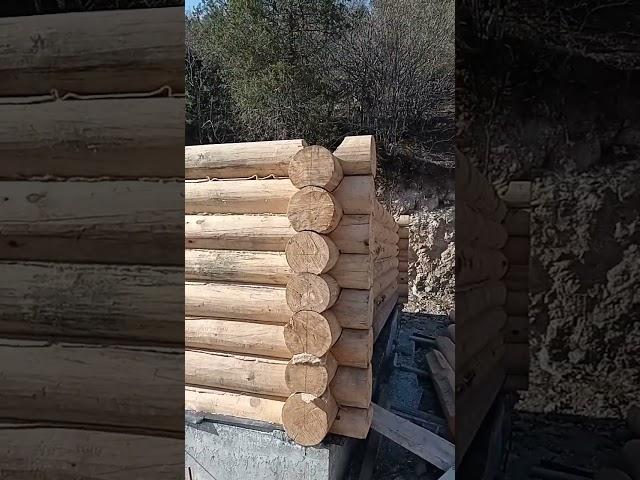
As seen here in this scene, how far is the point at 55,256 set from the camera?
3.39 ft

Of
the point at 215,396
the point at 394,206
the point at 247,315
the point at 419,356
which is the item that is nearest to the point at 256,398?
A: the point at 215,396

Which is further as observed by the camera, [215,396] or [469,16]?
[215,396]

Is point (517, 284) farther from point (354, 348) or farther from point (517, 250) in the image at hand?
point (354, 348)

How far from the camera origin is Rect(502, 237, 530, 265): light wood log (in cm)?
90

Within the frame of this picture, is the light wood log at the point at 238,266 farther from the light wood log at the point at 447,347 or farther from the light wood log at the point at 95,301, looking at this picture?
the light wood log at the point at 447,347

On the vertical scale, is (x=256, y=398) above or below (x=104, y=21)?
below

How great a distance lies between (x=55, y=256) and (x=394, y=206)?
11146mm

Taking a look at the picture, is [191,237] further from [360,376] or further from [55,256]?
[55,256]

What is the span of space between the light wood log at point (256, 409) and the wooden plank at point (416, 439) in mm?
921

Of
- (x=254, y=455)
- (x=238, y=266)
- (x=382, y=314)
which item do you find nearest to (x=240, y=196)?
(x=238, y=266)

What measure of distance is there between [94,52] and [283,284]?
2639 millimetres

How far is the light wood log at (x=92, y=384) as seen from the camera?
102 cm

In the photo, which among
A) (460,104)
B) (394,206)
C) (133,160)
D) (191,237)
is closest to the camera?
(460,104)

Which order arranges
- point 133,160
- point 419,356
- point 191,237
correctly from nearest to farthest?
point 133,160
point 191,237
point 419,356
